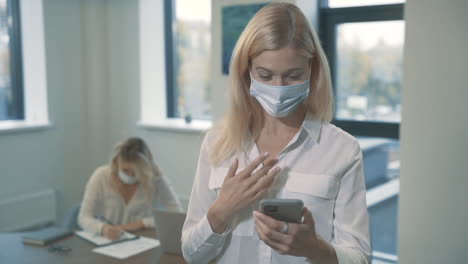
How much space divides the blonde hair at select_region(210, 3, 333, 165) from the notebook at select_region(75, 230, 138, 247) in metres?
1.55

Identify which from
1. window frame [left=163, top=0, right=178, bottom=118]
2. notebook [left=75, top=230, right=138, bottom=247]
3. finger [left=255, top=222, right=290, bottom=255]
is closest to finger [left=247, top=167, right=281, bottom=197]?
finger [left=255, top=222, right=290, bottom=255]

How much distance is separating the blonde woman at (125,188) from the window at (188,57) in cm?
181

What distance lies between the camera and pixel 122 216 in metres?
3.55

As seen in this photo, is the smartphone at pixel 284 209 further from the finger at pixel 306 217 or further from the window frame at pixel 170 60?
the window frame at pixel 170 60

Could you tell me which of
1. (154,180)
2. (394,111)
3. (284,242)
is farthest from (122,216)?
(284,242)

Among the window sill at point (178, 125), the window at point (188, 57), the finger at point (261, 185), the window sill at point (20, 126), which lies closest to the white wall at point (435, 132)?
the finger at point (261, 185)

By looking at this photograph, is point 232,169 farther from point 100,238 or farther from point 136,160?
point 136,160

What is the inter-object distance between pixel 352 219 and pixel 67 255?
180cm

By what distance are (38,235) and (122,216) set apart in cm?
79

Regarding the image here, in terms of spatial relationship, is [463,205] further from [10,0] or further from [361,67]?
[10,0]

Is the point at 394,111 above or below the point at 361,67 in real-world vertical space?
below

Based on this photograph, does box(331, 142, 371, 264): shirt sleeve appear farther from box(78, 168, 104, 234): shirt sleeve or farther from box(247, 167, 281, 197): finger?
box(78, 168, 104, 234): shirt sleeve

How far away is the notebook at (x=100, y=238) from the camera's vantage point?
2.76 m

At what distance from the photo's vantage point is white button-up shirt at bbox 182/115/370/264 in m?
1.30
